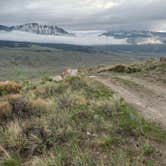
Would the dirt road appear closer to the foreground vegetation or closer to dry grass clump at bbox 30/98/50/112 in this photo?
the foreground vegetation

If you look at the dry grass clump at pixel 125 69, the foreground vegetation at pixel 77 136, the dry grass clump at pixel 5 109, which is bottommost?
the dry grass clump at pixel 125 69

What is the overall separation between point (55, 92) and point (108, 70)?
17.1 metres

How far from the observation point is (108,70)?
33125 mm

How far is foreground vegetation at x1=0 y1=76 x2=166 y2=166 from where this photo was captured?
24.1 ft

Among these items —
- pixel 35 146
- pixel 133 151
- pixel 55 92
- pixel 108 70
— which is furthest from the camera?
pixel 108 70

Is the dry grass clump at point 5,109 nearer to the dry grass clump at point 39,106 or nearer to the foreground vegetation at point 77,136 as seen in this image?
the foreground vegetation at point 77,136

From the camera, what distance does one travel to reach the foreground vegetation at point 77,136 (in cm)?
734

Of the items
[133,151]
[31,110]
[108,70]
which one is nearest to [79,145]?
[133,151]

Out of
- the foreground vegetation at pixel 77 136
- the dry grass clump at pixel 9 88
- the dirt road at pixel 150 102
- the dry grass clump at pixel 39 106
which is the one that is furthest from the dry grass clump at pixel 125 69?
the dry grass clump at pixel 39 106

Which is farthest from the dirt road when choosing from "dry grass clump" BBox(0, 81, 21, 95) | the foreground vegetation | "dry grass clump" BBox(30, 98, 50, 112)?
"dry grass clump" BBox(0, 81, 21, 95)

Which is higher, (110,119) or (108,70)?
(110,119)

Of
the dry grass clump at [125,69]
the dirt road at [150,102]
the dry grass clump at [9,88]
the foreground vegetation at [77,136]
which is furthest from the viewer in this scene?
the dry grass clump at [125,69]

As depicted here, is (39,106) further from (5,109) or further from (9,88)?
(9,88)

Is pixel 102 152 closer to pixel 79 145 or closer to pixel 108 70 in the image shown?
pixel 79 145
